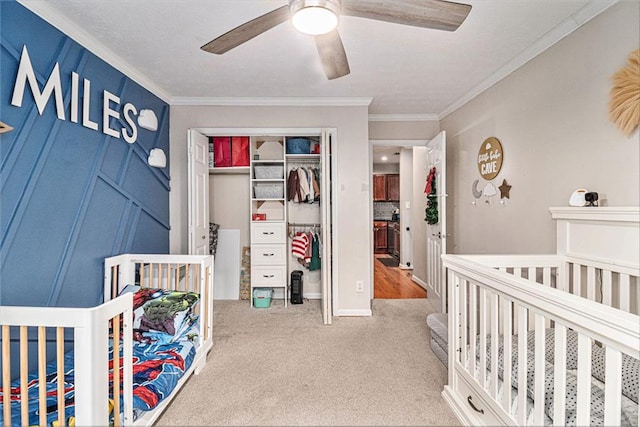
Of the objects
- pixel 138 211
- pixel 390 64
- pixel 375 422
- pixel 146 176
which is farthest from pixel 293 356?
pixel 390 64

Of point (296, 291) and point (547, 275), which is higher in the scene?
point (547, 275)

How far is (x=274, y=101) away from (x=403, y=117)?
66.6 inches

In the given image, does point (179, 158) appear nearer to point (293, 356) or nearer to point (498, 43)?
point (293, 356)

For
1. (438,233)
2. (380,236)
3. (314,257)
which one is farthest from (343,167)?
(380,236)

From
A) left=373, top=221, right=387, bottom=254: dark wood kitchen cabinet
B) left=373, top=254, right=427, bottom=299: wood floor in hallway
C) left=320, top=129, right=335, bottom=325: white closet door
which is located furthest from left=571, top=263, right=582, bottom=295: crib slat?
left=373, top=221, right=387, bottom=254: dark wood kitchen cabinet

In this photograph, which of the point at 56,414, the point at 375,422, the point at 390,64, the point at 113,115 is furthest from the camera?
the point at 390,64

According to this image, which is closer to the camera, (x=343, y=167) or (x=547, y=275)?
(x=547, y=275)

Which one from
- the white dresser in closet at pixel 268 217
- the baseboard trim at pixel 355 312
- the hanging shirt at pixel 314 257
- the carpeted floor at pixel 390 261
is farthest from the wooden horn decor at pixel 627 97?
the carpeted floor at pixel 390 261

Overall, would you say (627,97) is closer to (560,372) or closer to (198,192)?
(560,372)

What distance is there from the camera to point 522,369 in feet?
4.29

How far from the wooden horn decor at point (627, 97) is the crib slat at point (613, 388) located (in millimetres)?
1341

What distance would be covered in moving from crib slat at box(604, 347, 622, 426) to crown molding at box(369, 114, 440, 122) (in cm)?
350

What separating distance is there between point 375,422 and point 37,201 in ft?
7.46

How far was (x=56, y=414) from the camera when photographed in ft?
4.45
